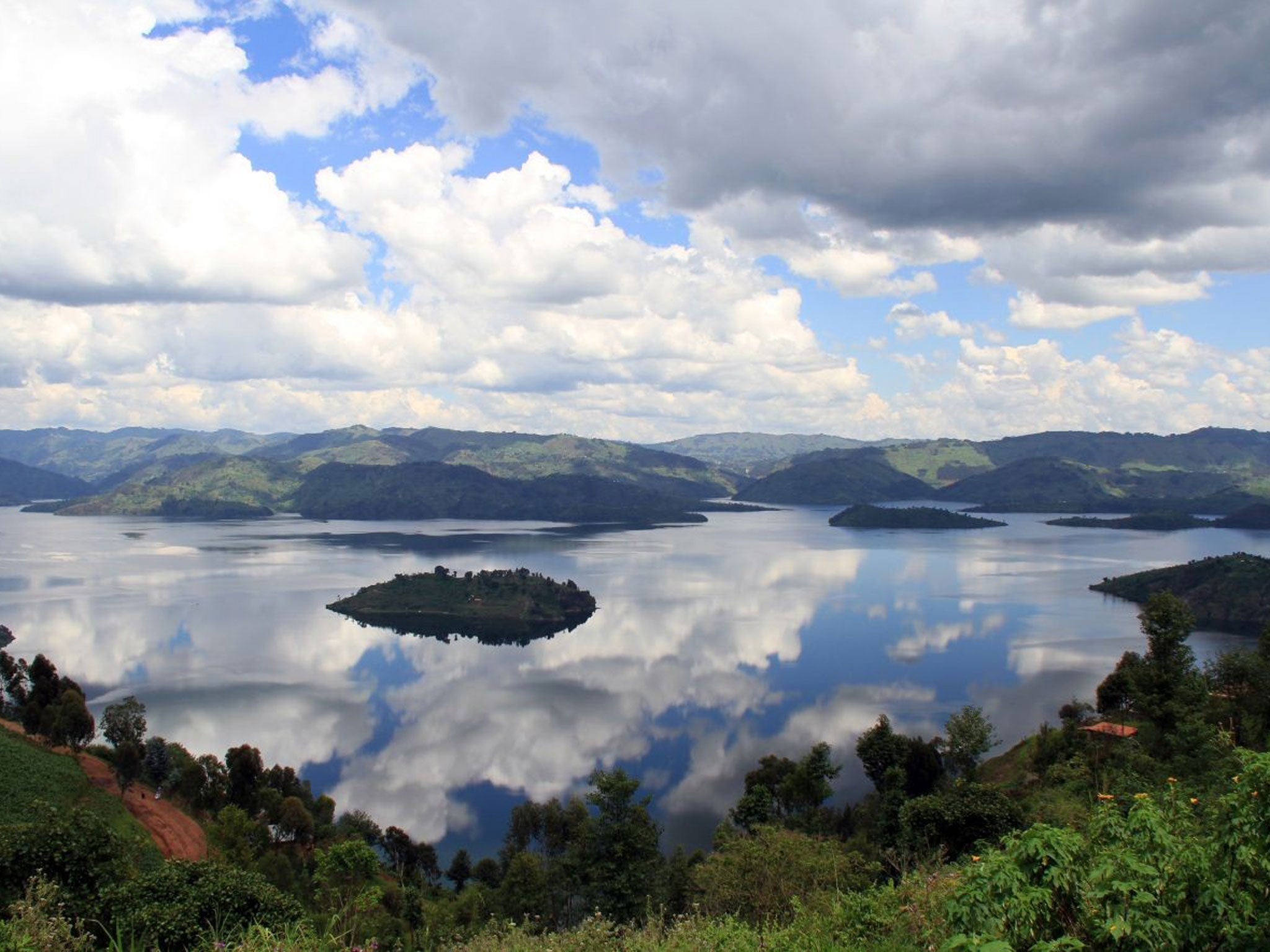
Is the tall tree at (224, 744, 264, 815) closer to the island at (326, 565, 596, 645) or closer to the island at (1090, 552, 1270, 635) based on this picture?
the island at (326, 565, 596, 645)

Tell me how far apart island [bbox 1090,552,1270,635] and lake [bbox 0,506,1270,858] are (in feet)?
21.6

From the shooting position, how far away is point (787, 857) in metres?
24.5

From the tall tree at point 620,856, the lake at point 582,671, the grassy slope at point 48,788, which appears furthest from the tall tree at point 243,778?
the tall tree at point 620,856

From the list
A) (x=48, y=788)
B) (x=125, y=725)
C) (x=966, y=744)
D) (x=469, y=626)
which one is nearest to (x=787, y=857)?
(x=966, y=744)

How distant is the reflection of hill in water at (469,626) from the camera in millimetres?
114250

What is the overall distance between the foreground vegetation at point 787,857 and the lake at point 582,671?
6890 mm

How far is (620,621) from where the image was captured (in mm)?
116500

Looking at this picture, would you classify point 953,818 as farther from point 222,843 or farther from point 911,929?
point 222,843

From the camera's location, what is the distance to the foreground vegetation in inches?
318

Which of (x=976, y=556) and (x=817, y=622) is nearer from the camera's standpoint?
(x=817, y=622)

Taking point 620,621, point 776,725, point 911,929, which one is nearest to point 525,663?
point 620,621

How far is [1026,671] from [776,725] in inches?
1371

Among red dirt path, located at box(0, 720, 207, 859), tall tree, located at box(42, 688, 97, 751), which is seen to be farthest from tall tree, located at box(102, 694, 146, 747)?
red dirt path, located at box(0, 720, 207, 859)

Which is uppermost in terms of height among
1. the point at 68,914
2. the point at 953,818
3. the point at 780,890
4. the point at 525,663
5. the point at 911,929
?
the point at 911,929
